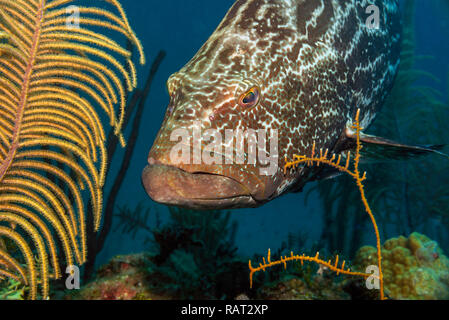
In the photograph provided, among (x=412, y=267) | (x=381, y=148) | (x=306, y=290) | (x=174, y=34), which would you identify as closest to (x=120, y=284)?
(x=306, y=290)

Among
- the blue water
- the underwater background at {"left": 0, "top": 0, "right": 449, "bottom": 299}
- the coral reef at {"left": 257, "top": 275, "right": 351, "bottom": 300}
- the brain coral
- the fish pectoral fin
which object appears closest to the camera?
the fish pectoral fin

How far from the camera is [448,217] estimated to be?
8398mm

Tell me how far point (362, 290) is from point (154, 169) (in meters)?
2.57

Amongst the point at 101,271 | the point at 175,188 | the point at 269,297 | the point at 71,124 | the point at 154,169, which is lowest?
the point at 269,297

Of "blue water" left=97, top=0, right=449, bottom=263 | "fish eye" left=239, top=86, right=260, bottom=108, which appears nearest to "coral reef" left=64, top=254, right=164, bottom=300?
"fish eye" left=239, top=86, right=260, bottom=108

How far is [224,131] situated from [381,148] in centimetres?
211

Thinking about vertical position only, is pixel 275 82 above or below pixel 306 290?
above

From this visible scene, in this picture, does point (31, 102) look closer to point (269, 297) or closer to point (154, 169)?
point (154, 169)

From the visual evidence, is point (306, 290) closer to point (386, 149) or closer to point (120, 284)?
point (386, 149)

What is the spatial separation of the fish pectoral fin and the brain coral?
1.65 metres

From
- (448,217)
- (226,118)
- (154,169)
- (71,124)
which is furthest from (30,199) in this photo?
(448,217)

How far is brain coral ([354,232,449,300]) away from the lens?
394 centimetres

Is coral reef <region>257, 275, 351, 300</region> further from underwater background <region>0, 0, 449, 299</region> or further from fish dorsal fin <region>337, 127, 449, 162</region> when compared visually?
fish dorsal fin <region>337, 127, 449, 162</region>

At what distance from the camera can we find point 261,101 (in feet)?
9.02
